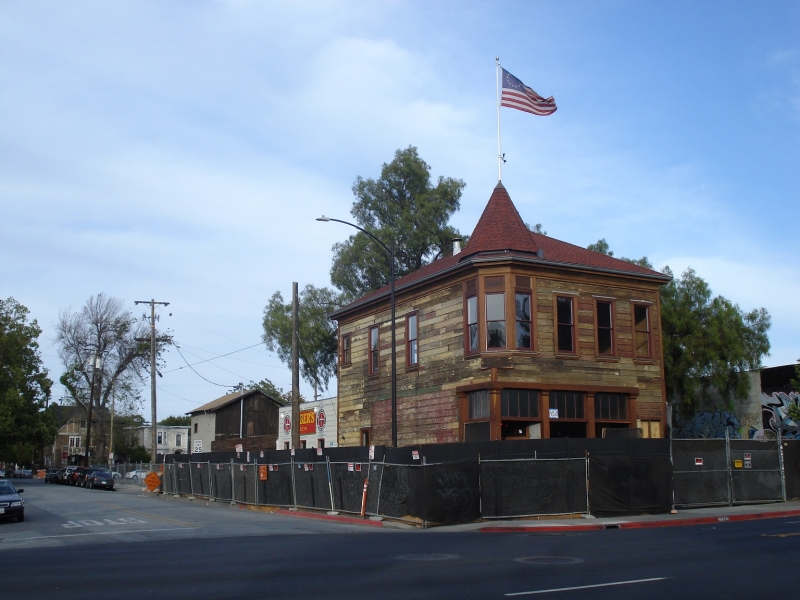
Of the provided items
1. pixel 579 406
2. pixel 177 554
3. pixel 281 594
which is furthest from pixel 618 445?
→ pixel 281 594

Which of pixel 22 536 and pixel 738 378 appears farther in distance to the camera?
pixel 738 378

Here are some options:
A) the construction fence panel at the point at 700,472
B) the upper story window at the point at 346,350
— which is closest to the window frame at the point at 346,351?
the upper story window at the point at 346,350

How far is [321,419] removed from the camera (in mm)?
44375

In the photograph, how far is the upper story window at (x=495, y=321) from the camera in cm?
2864

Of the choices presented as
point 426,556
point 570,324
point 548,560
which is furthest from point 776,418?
point 426,556

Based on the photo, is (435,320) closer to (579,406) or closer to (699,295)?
(579,406)

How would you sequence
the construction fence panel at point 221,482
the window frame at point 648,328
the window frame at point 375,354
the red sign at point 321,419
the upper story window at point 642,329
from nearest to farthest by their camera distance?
the window frame at point 648,328 < the upper story window at point 642,329 < the construction fence panel at point 221,482 < the window frame at point 375,354 < the red sign at point 321,419

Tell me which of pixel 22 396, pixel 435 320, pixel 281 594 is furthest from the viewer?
pixel 22 396

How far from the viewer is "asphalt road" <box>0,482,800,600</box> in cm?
1086

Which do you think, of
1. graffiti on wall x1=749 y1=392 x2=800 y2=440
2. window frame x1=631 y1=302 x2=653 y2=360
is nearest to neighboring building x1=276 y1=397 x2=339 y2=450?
window frame x1=631 y1=302 x2=653 y2=360

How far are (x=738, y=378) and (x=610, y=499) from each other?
21926mm

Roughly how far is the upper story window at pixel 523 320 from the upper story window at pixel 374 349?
8903 millimetres

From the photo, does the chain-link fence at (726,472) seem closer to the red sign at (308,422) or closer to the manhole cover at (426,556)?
the manhole cover at (426,556)

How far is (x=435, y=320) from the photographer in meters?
31.9
